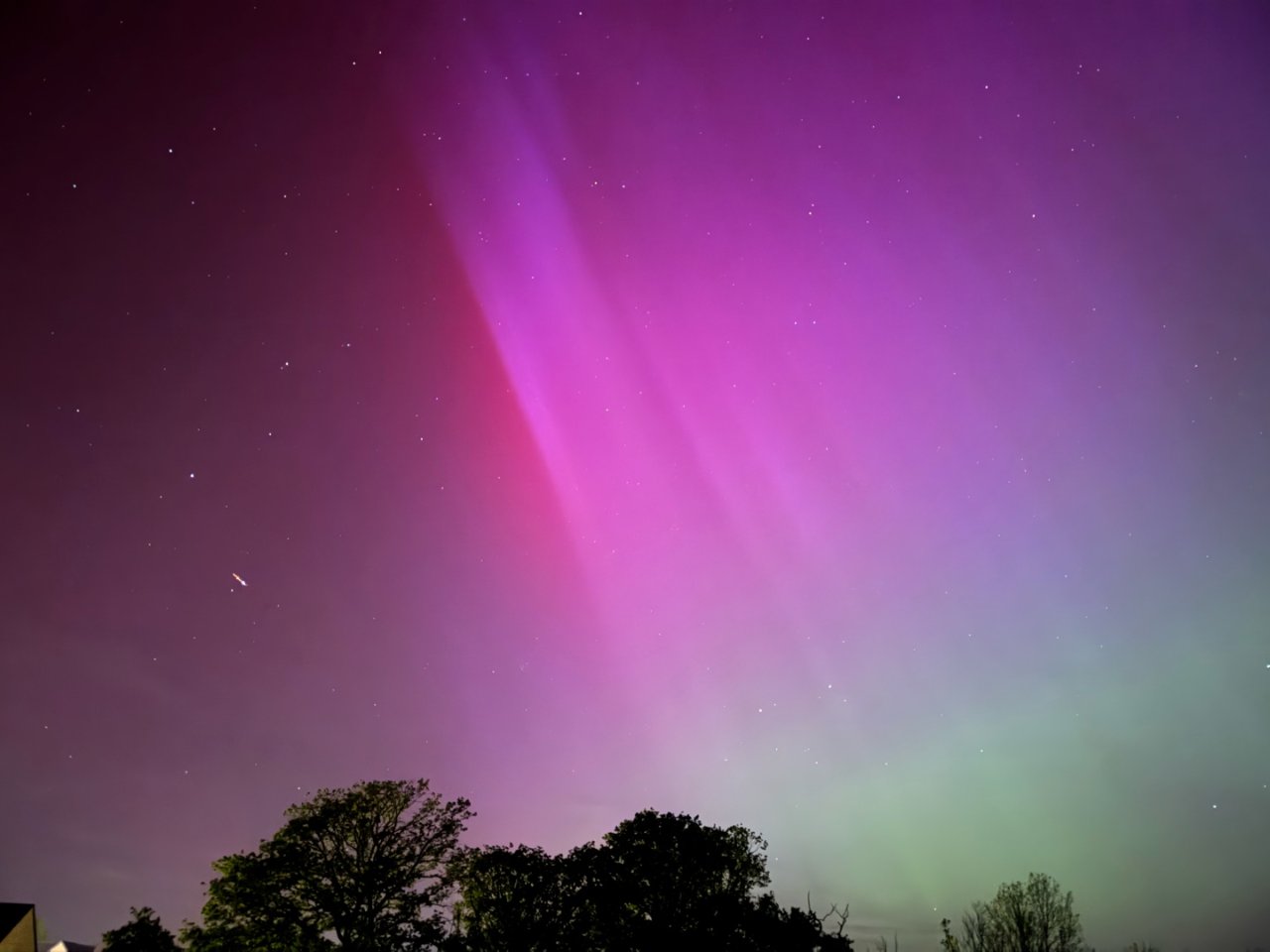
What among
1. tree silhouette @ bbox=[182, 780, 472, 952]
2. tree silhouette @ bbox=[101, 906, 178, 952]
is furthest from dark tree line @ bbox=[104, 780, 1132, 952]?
tree silhouette @ bbox=[101, 906, 178, 952]

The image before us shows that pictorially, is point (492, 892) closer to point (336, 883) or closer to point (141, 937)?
point (336, 883)

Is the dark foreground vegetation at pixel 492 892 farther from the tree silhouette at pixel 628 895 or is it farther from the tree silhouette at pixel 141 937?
the tree silhouette at pixel 141 937

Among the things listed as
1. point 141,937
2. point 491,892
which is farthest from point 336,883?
point 141,937

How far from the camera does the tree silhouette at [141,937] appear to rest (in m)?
58.5

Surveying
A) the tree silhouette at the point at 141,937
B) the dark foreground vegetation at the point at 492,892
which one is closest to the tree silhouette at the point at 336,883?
the dark foreground vegetation at the point at 492,892

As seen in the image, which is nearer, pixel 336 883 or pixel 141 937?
pixel 336 883

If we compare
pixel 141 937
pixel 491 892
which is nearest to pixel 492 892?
→ pixel 491 892

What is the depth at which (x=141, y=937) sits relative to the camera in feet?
195

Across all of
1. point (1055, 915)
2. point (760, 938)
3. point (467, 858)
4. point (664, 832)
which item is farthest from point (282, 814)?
point (1055, 915)

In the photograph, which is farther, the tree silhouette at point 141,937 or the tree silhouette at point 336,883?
the tree silhouette at point 141,937

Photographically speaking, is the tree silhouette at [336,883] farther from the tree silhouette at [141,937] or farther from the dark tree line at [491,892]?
the tree silhouette at [141,937]

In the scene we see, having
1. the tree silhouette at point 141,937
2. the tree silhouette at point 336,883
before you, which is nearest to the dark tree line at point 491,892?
the tree silhouette at point 336,883

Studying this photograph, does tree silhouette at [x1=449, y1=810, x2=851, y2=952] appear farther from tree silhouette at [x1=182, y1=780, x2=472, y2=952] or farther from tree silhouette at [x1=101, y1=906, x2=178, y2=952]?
tree silhouette at [x1=101, y1=906, x2=178, y2=952]

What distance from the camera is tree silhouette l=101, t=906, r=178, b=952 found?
58.5 meters
